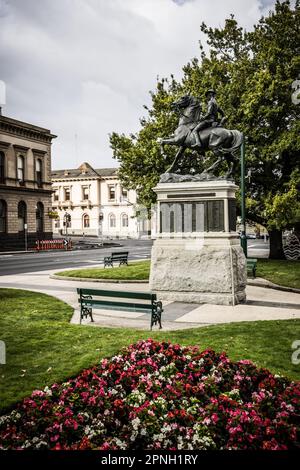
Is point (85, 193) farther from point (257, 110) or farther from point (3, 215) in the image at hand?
point (257, 110)

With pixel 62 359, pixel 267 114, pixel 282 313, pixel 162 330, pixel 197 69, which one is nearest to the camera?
pixel 62 359

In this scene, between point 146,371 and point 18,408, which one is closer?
point 18,408

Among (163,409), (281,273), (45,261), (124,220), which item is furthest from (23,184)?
(163,409)

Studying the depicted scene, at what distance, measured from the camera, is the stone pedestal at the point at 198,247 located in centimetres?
1212

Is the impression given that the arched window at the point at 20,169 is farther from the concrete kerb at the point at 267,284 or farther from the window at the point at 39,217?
the concrete kerb at the point at 267,284

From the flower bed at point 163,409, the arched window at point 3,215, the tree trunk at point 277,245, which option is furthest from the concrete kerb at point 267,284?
the arched window at point 3,215

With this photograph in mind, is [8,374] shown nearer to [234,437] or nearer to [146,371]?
[146,371]

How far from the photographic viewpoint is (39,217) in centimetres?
5156

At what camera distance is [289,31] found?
23406 mm

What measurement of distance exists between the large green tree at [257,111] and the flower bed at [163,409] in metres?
16.5

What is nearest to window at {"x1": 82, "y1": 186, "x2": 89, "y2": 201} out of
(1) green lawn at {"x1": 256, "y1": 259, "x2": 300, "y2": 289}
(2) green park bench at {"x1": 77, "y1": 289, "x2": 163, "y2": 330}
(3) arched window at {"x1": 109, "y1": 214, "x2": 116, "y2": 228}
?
(3) arched window at {"x1": 109, "y1": 214, "x2": 116, "y2": 228}

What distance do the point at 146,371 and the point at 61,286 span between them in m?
11.4

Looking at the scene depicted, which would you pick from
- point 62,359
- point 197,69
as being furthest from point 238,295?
point 197,69

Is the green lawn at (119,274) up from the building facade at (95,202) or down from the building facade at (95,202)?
down
